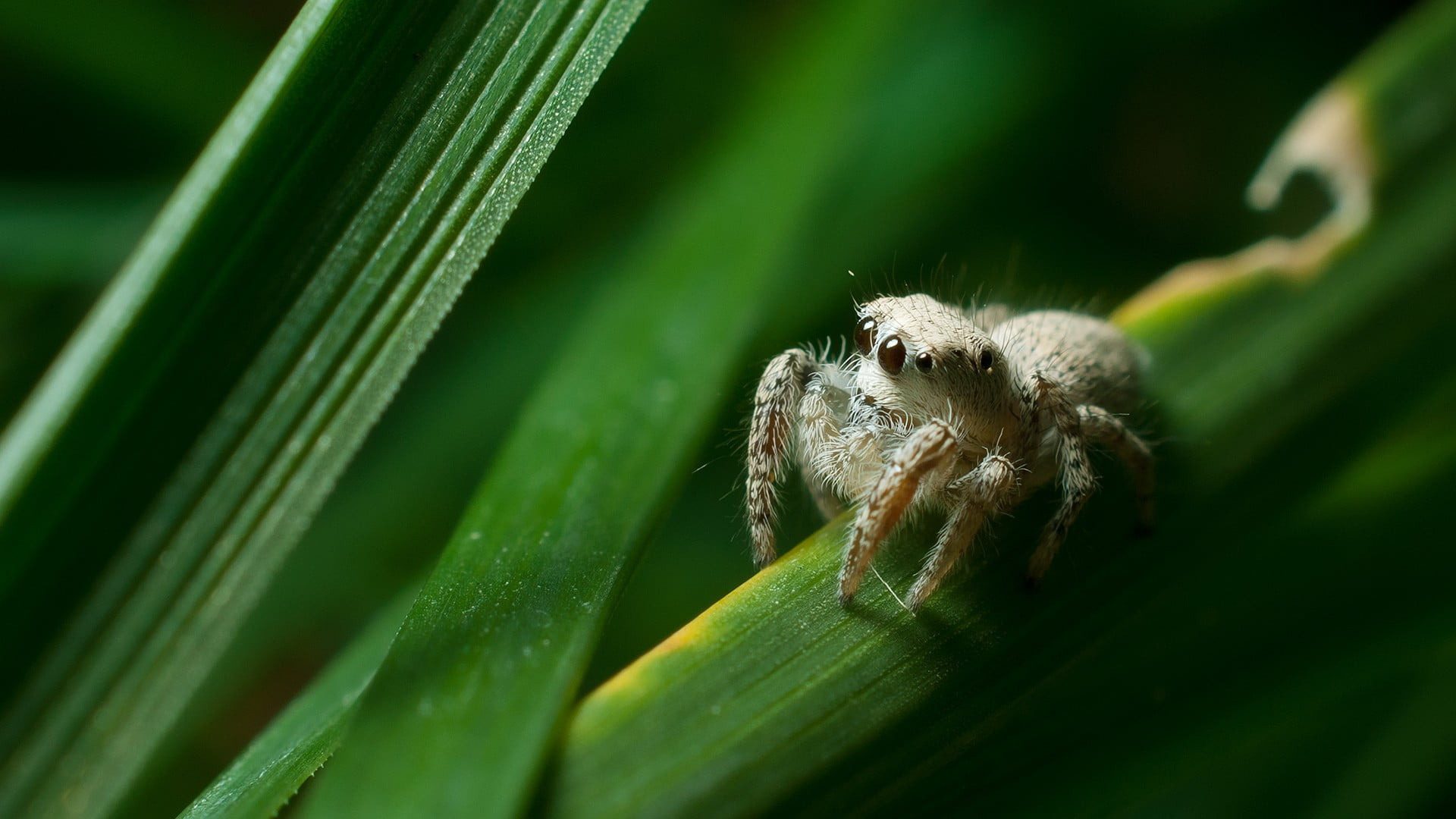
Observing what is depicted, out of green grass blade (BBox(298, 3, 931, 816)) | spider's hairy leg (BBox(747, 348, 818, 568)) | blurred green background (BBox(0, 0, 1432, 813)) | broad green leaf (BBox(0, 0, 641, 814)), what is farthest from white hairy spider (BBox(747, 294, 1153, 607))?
broad green leaf (BBox(0, 0, 641, 814))

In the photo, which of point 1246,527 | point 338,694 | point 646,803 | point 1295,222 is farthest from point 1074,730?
point 1295,222

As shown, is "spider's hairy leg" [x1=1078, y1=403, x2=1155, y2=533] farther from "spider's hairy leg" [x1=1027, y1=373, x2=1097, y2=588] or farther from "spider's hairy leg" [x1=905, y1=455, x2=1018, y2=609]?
"spider's hairy leg" [x1=905, y1=455, x2=1018, y2=609]

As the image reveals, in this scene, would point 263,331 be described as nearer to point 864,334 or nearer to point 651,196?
point 864,334

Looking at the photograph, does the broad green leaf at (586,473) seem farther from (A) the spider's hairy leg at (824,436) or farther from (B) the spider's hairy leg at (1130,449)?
(B) the spider's hairy leg at (1130,449)

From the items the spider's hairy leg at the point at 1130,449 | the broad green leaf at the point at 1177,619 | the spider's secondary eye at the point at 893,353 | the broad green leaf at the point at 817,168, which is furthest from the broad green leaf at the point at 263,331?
the spider's hairy leg at the point at 1130,449

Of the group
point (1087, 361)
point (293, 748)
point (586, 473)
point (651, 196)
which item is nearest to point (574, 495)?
point (586, 473)

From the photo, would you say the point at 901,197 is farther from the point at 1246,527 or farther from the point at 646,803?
the point at 646,803
